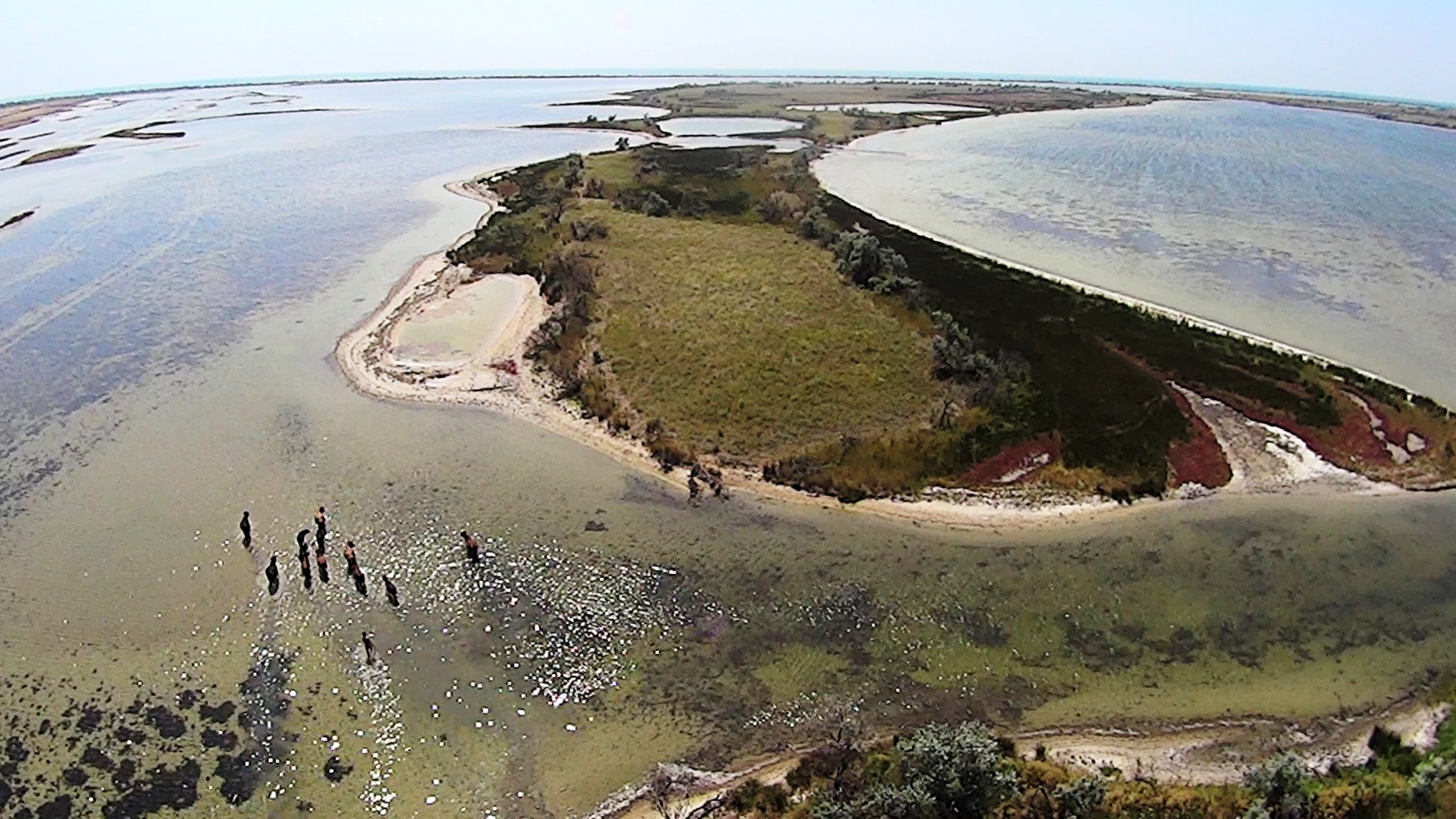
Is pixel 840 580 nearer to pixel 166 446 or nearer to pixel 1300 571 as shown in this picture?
pixel 1300 571

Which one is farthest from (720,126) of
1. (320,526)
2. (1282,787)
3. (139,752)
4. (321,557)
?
(1282,787)

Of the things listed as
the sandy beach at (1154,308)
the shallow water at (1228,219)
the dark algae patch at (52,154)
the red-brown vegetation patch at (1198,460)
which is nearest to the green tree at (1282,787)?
the red-brown vegetation patch at (1198,460)

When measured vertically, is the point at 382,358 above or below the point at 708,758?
above

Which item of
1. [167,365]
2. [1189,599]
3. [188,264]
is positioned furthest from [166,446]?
[1189,599]

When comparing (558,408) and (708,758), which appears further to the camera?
(558,408)

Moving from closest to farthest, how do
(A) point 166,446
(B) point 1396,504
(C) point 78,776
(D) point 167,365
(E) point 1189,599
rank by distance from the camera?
1. (C) point 78,776
2. (E) point 1189,599
3. (B) point 1396,504
4. (A) point 166,446
5. (D) point 167,365

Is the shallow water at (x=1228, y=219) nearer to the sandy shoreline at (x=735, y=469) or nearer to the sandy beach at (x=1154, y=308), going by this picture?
the sandy beach at (x=1154, y=308)

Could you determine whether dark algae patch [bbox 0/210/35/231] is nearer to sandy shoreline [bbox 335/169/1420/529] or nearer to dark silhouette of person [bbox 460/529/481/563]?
sandy shoreline [bbox 335/169/1420/529]
